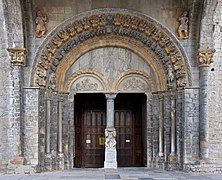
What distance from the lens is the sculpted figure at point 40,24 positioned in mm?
12703

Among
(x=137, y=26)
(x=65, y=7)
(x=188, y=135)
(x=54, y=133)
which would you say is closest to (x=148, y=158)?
(x=188, y=135)

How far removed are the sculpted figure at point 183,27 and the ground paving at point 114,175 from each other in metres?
3.63

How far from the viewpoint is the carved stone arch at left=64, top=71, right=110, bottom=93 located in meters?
13.8

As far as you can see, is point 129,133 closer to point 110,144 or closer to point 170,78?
point 110,144

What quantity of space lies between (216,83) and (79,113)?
525cm

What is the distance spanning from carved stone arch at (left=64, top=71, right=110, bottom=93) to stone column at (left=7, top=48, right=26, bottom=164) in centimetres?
181

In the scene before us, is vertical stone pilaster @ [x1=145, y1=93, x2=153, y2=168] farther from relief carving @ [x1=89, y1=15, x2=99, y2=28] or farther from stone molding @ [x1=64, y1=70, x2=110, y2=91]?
relief carving @ [x1=89, y1=15, x2=99, y2=28]

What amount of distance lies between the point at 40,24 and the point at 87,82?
7.40 ft

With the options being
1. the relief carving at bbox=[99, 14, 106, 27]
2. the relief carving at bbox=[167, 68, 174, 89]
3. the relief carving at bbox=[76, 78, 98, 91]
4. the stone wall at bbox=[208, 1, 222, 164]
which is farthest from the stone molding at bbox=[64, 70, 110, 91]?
the stone wall at bbox=[208, 1, 222, 164]

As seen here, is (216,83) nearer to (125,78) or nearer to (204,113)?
(204,113)

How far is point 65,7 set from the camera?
1300 centimetres

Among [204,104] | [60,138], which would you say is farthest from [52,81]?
[204,104]

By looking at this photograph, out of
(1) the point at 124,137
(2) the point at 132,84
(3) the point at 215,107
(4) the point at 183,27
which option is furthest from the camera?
(1) the point at 124,137

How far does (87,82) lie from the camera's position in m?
13.9
